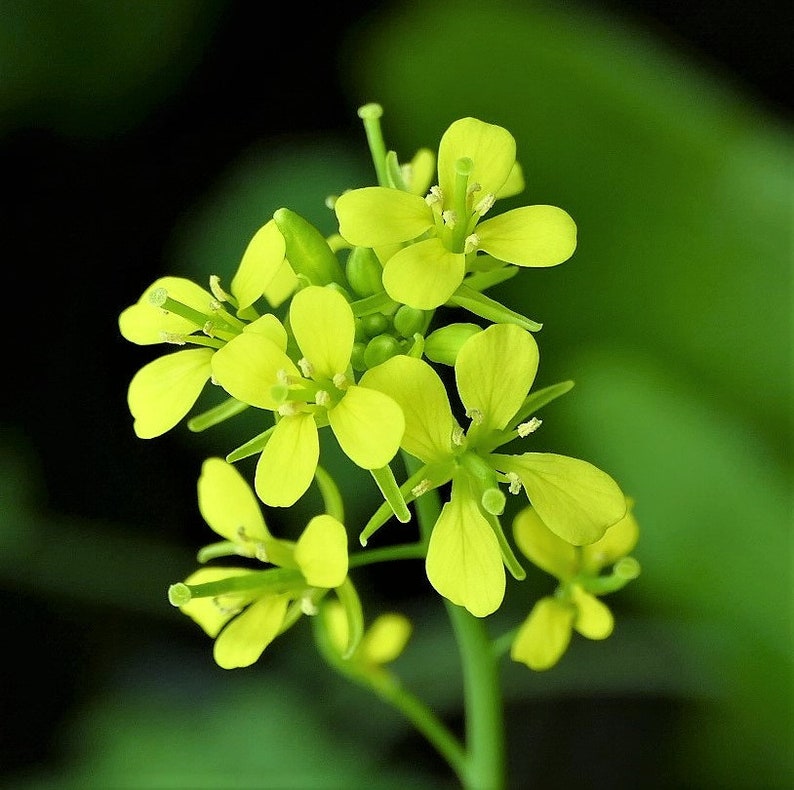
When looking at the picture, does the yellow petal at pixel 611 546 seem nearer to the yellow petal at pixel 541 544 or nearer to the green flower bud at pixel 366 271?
the yellow petal at pixel 541 544

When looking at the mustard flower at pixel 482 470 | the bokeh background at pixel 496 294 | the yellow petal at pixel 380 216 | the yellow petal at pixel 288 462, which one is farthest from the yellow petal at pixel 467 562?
the bokeh background at pixel 496 294

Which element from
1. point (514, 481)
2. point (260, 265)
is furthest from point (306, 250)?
point (514, 481)

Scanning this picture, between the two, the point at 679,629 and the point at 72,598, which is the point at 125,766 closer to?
the point at 72,598

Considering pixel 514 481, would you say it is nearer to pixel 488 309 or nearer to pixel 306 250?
pixel 488 309

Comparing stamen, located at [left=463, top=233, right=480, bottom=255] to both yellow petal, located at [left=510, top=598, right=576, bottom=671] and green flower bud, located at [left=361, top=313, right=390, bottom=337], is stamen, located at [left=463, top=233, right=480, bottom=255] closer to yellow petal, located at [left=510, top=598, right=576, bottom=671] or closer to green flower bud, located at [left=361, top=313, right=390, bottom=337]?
green flower bud, located at [left=361, top=313, right=390, bottom=337]

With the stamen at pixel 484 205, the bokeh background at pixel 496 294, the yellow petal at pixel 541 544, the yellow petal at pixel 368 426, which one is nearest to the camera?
the yellow petal at pixel 368 426

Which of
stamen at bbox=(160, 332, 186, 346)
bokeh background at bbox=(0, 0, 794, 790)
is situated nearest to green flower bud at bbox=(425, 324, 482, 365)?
stamen at bbox=(160, 332, 186, 346)
